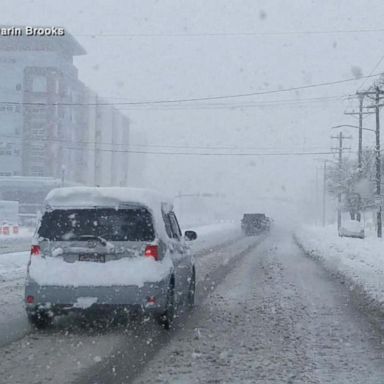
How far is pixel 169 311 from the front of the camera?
30.3ft

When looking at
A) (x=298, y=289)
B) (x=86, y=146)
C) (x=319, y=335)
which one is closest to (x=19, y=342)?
(x=319, y=335)

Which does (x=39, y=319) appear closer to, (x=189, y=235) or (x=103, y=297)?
(x=103, y=297)

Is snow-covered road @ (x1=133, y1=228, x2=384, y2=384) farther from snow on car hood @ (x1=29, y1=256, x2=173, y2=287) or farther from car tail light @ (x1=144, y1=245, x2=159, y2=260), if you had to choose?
car tail light @ (x1=144, y1=245, x2=159, y2=260)

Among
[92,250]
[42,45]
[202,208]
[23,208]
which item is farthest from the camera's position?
[202,208]

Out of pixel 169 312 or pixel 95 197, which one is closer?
pixel 95 197

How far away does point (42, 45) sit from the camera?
85.4 meters

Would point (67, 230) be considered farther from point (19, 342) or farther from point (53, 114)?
point (53, 114)

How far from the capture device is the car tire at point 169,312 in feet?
29.9

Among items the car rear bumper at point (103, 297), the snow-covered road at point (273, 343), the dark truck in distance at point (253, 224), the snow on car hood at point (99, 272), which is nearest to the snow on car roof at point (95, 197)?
the snow on car hood at point (99, 272)

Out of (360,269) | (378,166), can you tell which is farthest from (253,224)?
(360,269)

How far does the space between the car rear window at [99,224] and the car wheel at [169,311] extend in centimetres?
86

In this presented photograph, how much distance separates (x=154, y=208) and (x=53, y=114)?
79.9m

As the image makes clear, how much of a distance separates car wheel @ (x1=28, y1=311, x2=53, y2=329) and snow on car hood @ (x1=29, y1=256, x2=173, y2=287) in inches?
17.8

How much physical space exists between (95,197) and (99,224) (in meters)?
0.35
